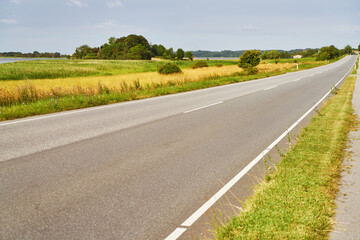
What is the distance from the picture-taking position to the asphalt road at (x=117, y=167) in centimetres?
301

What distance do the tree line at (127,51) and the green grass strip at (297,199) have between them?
108m

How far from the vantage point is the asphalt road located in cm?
301

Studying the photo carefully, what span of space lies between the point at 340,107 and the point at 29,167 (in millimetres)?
10303

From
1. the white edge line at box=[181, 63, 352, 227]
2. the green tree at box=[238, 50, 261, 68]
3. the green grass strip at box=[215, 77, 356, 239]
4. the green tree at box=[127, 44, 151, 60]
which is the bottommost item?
the white edge line at box=[181, 63, 352, 227]

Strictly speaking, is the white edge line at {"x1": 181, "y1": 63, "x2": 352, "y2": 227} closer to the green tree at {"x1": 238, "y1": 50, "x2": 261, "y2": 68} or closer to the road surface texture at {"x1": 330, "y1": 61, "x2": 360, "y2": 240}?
the road surface texture at {"x1": 330, "y1": 61, "x2": 360, "y2": 240}

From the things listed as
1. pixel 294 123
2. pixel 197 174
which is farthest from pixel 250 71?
pixel 197 174

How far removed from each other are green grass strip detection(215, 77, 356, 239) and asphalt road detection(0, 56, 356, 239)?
0.69m

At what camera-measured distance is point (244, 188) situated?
3.93 meters

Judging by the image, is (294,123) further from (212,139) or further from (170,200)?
(170,200)

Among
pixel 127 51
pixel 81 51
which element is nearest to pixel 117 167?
pixel 127 51

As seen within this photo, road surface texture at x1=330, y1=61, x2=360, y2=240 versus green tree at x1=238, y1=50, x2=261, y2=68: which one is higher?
green tree at x1=238, y1=50, x2=261, y2=68

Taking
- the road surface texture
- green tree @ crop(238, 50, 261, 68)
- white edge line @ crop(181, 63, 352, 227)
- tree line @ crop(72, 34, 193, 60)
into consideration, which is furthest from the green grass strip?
tree line @ crop(72, 34, 193, 60)

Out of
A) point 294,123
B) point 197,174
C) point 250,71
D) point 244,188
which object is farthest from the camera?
point 250,71

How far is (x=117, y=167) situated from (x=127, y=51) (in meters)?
119
